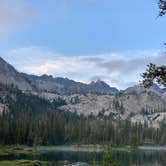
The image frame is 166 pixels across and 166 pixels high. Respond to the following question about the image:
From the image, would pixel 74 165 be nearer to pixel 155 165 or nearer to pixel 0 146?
pixel 155 165

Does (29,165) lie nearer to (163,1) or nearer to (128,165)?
(128,165)

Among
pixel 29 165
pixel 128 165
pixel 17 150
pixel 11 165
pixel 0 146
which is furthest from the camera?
pixel 0 146

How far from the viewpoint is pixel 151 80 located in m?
18.6

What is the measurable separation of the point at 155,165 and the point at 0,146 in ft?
301

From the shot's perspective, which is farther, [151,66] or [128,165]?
[128,165]

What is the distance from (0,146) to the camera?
196 meters

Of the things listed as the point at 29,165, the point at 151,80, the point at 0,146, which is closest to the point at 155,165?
the point at 29,165

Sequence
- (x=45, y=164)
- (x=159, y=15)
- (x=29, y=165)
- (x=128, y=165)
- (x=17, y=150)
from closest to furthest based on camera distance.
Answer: (x=159, y=15) → (x=29, y=165) → (x=45, y=164) → (x=128, y=165) → (x=17, y=150)

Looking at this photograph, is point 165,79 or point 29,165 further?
point 29,165

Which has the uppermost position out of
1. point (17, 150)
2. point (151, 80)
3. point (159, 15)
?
point (159, 15)

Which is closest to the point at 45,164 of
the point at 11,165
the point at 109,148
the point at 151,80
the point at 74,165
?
the point at 74,165

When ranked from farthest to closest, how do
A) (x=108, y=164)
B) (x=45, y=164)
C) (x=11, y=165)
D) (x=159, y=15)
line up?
(x=45, y=164) → (x=11, y=165) → (x=108, y=164) → (x=159, y=15)

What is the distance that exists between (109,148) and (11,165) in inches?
1811

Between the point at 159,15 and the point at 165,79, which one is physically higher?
the point at 159,15
